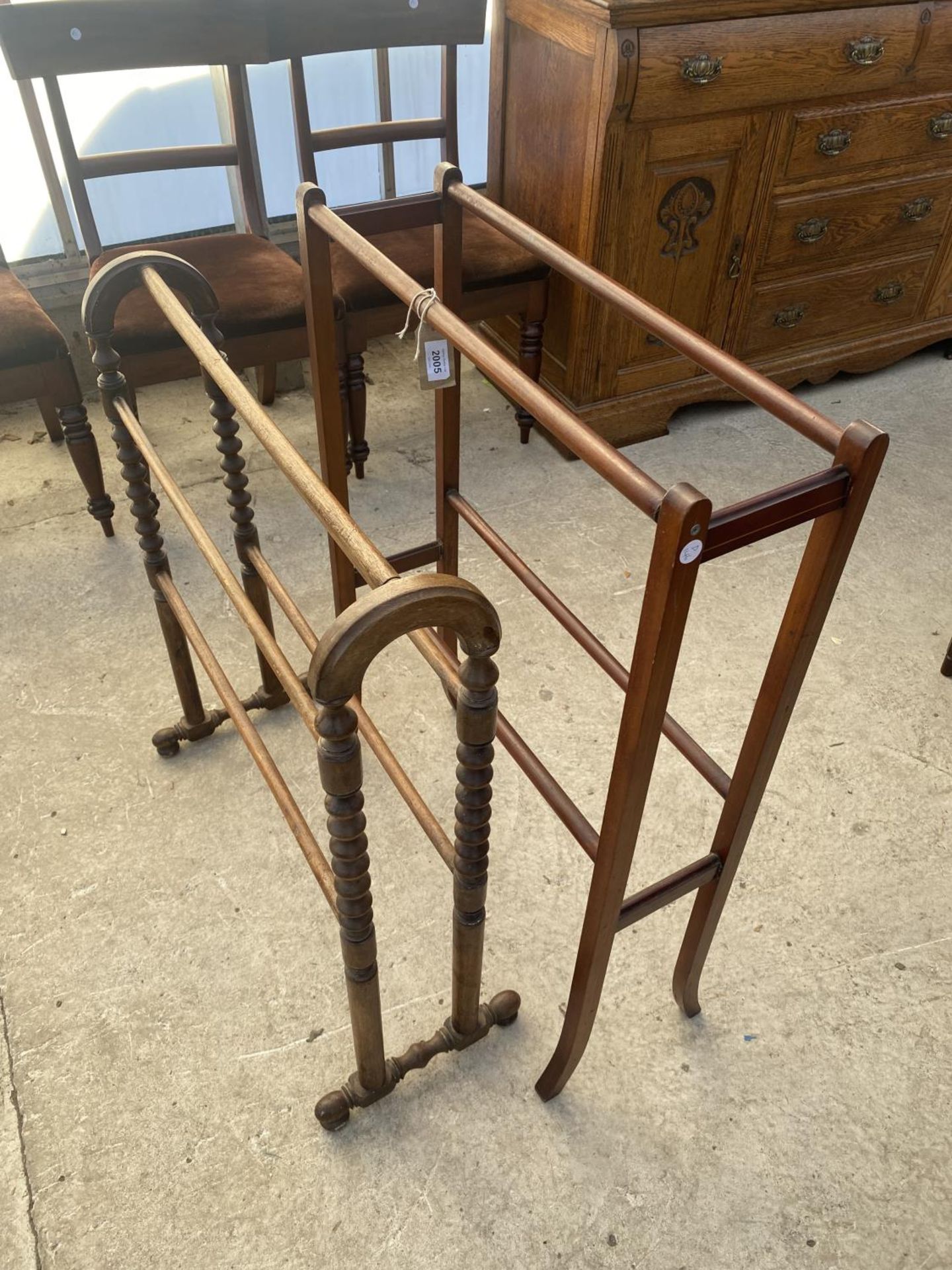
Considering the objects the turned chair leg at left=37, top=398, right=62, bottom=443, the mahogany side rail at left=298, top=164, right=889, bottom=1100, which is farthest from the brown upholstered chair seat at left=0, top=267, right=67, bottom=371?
the mahogany side rail at left=298, top=164, right=889, bottom=1100

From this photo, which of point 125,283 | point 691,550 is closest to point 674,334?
point 691,550

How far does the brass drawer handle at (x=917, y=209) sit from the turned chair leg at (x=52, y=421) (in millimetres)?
2415

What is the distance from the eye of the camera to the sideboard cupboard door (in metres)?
2.32

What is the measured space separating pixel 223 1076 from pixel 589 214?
6.61 ft

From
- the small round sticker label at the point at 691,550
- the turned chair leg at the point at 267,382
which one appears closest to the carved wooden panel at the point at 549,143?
the turned chair leg at the point at 267,382

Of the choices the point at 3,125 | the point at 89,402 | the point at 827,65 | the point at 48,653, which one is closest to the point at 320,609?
the point at 48,653

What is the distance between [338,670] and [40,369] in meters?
1.63

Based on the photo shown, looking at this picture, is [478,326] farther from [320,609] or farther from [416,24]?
[320,609]

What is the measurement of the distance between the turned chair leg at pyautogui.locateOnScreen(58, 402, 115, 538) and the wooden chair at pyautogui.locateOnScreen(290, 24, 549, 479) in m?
0.61

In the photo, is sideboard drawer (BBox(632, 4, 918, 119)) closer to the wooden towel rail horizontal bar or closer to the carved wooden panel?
the carved wooden panel

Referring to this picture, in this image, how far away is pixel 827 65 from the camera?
237 cm

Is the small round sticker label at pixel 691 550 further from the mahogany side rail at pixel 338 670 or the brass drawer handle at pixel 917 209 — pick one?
the brass drawer handle at pixel 917 209

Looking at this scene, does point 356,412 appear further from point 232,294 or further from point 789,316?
point 789,316

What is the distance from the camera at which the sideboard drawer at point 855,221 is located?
262 cm
